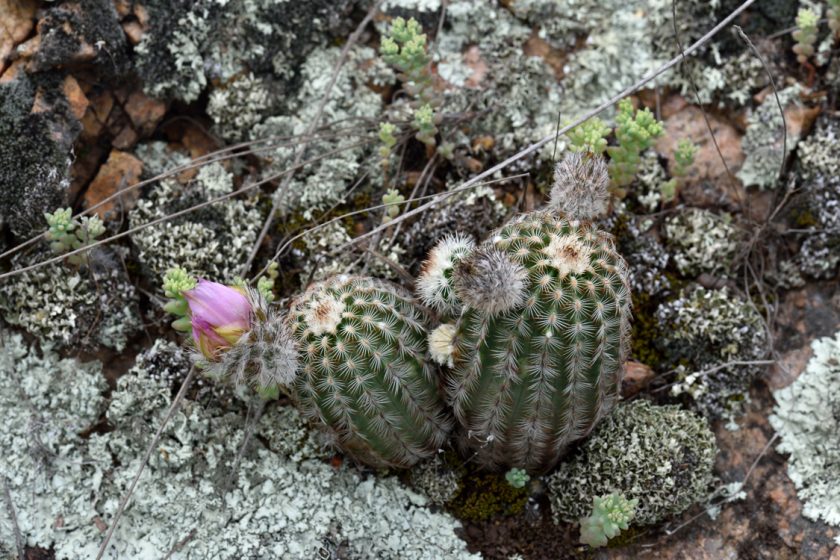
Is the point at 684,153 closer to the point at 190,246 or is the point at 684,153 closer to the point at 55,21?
the point at 190,246

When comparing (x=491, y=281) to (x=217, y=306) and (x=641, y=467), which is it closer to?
(x=217, y=306)

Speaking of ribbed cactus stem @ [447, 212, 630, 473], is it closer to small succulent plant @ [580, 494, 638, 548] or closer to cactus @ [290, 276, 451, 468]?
cactus @ [290, 276, 451, 468]

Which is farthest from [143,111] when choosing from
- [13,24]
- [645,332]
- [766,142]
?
[766,142]

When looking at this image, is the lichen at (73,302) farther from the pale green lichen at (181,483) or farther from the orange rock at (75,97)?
the orange rock at (75,97)

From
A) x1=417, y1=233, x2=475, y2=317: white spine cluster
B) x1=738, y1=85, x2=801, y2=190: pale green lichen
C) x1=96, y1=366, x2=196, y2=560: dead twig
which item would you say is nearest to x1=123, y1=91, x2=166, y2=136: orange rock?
x1=96, y1=366, x2=196, y2=560: dead twig

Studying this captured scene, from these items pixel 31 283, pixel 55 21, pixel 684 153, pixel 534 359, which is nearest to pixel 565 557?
pixel 534 359
